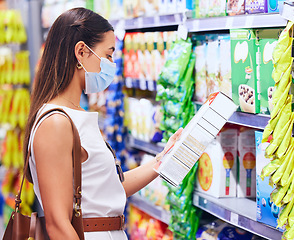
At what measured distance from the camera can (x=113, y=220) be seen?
71.8 inches

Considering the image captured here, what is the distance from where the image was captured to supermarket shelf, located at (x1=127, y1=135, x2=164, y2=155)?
122 inches

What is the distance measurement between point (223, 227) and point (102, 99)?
5.66 feet

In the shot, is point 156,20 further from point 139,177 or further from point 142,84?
point 139,177

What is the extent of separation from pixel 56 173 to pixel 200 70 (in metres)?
1.15

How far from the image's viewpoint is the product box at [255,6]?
1.91m

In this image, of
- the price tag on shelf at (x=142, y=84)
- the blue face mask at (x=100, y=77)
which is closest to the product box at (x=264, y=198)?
the blue face mask at (x=100, y=77)

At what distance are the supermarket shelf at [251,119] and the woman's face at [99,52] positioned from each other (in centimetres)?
62

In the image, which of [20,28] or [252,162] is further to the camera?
[20,28]

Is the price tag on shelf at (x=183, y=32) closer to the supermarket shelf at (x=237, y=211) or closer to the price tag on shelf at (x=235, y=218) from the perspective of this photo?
the supermarket shelf at (x=237, y=211)

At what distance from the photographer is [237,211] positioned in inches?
85.7

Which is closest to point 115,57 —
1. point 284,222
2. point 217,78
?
point 217,78

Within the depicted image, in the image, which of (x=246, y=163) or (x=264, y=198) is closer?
(x=264, y=198)

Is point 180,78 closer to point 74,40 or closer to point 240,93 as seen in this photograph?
point 240,93

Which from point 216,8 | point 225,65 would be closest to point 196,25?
point 216,8
